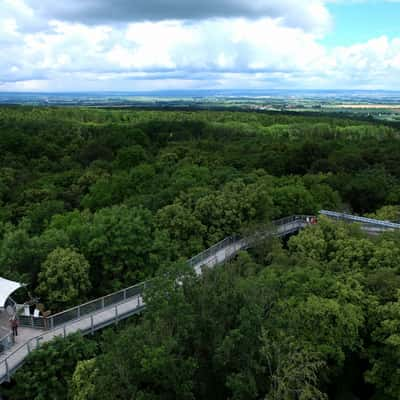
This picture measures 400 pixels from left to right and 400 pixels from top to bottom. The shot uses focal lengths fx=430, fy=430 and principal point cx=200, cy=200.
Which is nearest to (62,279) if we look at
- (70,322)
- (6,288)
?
(70,322)

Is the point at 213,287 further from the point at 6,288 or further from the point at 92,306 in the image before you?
the point at 6,288

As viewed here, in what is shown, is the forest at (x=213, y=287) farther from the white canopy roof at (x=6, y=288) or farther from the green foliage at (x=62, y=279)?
the white canopy roof at (x=6, y=288)

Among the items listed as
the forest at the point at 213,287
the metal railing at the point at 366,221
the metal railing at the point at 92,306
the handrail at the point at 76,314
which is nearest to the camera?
the forest at the point at 213,287

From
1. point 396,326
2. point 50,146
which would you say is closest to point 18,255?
point 396,326

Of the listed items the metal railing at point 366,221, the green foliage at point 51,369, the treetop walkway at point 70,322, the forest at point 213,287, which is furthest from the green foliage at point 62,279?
the metal railing at point 366,221

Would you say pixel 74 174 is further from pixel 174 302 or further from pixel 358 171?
pixel 174 302
